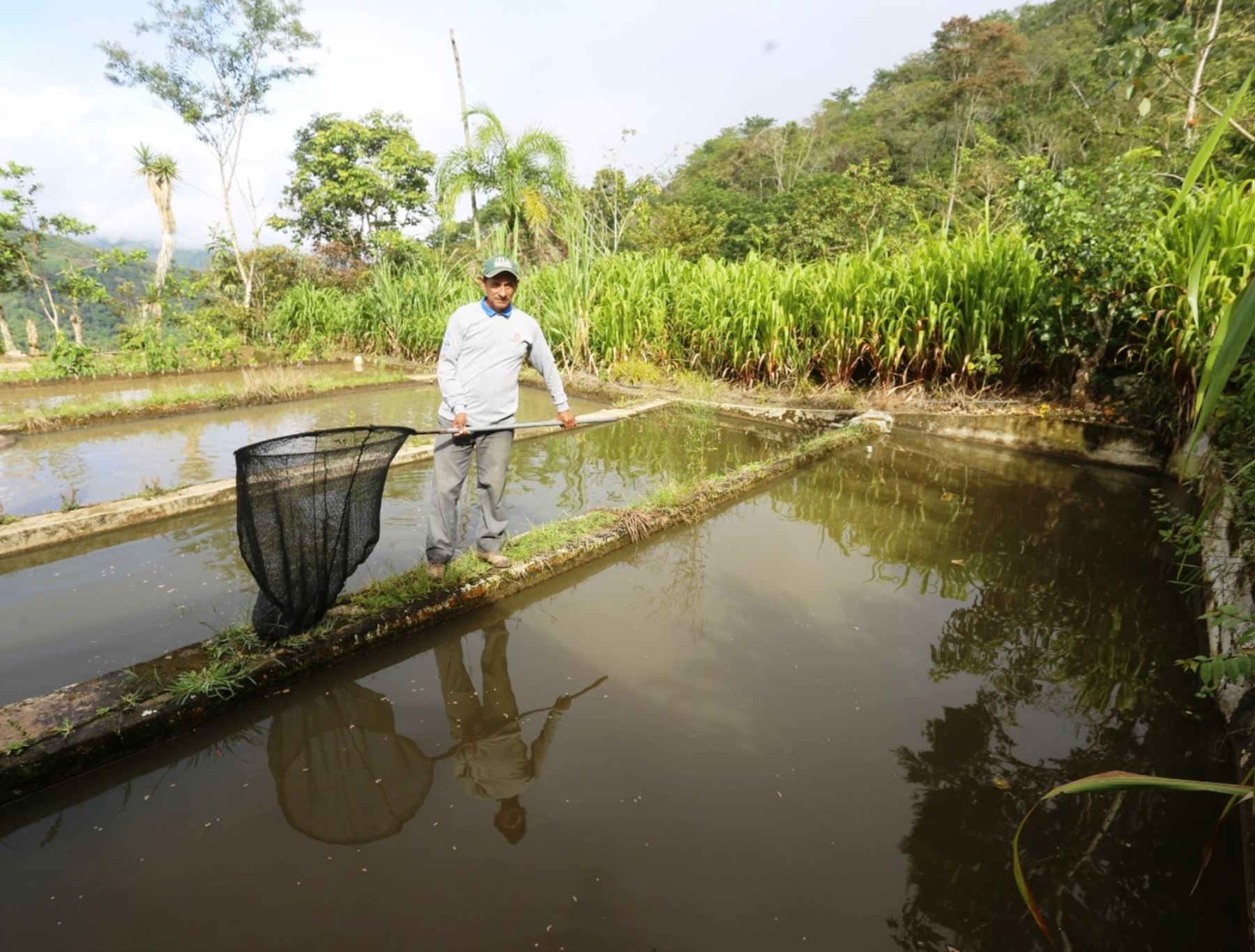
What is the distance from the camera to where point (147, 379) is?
984cm

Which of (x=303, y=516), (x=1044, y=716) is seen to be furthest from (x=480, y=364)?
(x=1044, y=716)

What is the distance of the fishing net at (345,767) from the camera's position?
2090mm

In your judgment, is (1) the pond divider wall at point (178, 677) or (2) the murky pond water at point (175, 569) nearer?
(1) the pond divider wall at point (178, 677)

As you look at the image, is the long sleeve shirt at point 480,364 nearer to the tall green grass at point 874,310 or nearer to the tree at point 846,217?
the tall green grass at point 874,310

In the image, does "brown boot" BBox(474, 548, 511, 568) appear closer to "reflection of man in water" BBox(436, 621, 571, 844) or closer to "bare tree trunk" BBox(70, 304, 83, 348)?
"reflection of man in water" BBox(436, 621, 571, 844)

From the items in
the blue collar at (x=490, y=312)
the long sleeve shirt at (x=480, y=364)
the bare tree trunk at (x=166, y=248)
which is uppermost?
the bare tree trunk at (x=166, y=248)

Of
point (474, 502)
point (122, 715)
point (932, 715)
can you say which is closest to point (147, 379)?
point (474, 502)

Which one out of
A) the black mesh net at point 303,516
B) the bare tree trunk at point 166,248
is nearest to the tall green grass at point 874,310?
the black mesh net at point 303,516

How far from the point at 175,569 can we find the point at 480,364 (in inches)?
81.2

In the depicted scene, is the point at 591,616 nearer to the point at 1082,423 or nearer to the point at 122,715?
the point at 122,715

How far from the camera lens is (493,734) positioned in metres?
2.47

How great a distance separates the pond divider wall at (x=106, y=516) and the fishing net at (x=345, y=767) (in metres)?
2.02

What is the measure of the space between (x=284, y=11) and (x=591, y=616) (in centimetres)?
1905

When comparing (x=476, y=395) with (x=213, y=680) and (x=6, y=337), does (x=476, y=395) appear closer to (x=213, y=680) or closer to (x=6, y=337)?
(x=213, y=680)
